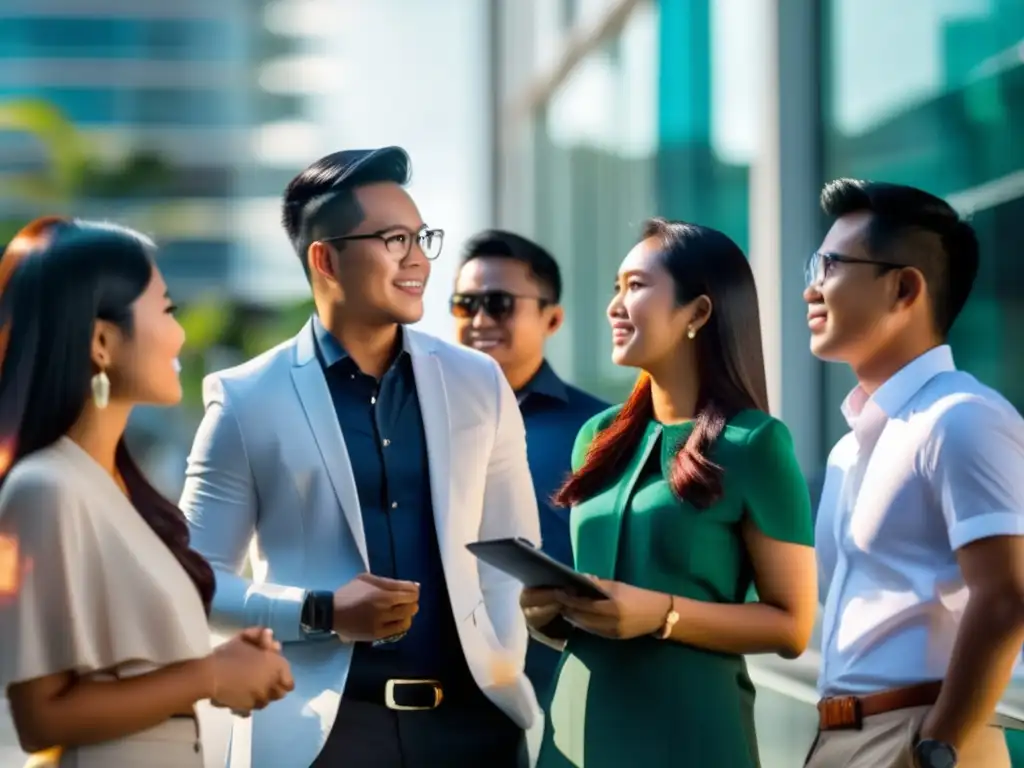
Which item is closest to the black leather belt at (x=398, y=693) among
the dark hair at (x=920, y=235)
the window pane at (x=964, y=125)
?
the dark hair at (x=920, y=235)

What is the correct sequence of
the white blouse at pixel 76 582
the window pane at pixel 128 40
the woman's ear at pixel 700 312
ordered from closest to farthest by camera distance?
the white blouse at pixel 76 582, the woman's ear at pixel 700 312, the window pane at pixel 128 40

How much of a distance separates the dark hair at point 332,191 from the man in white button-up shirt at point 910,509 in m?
0.83

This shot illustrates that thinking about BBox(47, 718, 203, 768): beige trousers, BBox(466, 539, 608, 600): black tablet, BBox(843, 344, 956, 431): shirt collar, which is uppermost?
BBox(843, 344, 956, 431): shirt collar

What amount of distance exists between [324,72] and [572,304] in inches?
2320

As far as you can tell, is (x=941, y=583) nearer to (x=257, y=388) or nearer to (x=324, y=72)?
(x=257, y=388)

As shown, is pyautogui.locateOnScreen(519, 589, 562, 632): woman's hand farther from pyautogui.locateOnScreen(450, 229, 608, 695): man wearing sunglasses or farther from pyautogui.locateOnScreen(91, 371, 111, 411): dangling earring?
pyautogui.locateOnScreen(450, 229, 608, 695): man wearing sunglasses

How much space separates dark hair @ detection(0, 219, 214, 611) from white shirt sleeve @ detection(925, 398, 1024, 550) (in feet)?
4.41

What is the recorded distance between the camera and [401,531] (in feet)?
10.7

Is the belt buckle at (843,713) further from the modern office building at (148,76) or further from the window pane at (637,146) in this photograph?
the modern office building at (148,76)

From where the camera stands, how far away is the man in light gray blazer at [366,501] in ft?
10.5

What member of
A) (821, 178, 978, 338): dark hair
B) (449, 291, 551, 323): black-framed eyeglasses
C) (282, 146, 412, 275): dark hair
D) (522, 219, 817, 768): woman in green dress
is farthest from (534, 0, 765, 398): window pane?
(522, 219, 817, 768): woman in green dress

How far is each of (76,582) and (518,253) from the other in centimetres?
287

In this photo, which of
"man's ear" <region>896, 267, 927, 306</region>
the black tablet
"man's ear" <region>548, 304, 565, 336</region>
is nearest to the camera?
the black tablet

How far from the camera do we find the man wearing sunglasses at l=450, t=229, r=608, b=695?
4.91m
